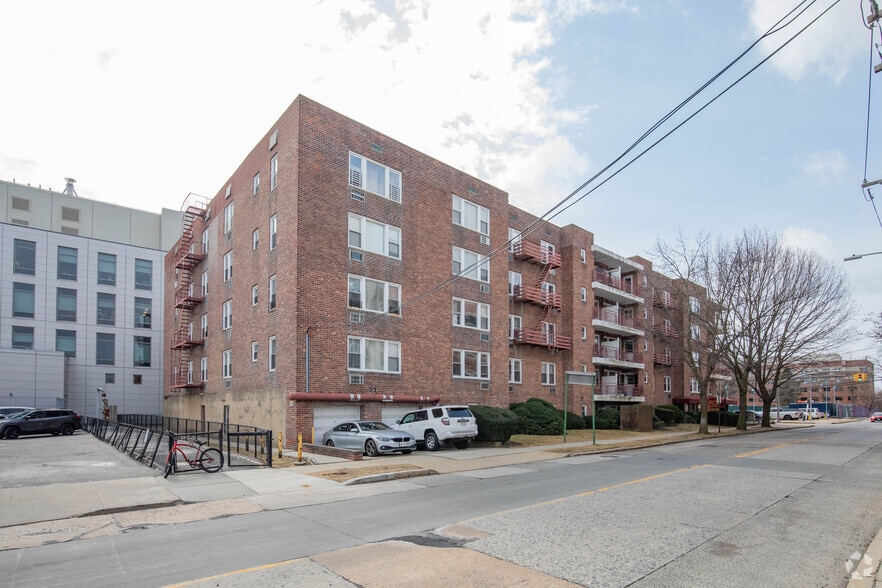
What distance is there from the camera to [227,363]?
30.2 m

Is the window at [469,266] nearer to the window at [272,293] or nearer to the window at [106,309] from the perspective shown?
the window at [272,293]

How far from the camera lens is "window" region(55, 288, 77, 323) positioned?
49.7 m

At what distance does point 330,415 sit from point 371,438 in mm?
4324

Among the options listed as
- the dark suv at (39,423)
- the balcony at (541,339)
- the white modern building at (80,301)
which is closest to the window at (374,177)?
the balcony at (541,339)

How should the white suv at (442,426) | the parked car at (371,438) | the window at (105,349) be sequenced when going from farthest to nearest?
the window at (105,349), the white suv at (442,426), the parked car at (371,438)

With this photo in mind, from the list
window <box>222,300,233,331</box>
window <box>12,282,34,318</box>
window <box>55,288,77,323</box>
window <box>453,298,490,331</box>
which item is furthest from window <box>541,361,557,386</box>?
window <box>12,282,34,318</box>

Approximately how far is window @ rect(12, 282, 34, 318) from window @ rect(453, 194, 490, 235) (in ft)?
132

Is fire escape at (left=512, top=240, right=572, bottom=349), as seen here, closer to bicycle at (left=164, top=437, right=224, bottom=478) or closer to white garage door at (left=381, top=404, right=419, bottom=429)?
white garage door at (left=381, top=404, right=419, bottom=429)

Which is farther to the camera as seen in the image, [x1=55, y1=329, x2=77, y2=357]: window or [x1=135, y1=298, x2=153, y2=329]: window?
[x1=135, y1=298, x2=153, y2=329]: window

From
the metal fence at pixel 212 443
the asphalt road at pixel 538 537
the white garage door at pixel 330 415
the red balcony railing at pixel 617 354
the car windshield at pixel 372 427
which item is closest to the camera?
the asphalt road at pixel 538 537

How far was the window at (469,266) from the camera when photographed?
30422 millimetres

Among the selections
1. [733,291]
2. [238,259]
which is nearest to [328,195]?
[238,259]

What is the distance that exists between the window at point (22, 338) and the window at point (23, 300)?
3.89 ft

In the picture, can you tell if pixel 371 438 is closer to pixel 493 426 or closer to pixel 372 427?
pixel 372 427
